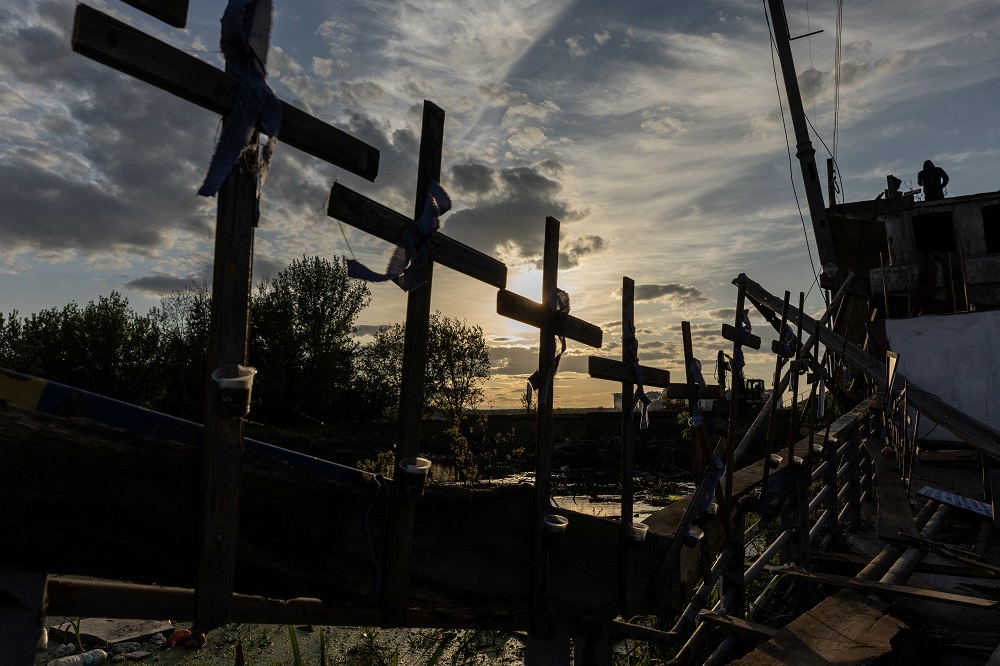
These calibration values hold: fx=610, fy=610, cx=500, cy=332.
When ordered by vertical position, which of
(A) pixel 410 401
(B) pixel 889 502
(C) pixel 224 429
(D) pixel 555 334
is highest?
(D) pixel 555 334

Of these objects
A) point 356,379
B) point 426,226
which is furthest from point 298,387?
point 426,226

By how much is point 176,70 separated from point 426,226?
38.1 inches

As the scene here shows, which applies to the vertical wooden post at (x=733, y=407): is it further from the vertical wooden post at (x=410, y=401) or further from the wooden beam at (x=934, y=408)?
the vertical wooden post at (x=410, y=401)

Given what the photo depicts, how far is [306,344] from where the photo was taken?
32719 mm

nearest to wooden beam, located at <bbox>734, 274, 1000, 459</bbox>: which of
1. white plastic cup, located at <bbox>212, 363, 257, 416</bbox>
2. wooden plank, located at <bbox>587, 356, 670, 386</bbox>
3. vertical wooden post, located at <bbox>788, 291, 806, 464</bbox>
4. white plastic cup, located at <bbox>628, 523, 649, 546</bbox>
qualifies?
vertical wooden post, located at <bbox>788, 291, 806, 464</bbox>

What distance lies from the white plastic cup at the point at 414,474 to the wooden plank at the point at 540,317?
0.91m

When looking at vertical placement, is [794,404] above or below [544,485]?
above

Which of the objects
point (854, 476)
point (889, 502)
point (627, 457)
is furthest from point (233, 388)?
point (854, 476)

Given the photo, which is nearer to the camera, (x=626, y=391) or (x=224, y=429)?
(x=224, y=429)

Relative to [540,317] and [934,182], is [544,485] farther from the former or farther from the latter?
[934,182]

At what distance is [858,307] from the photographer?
18.4 m

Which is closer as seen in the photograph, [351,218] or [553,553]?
[351,218]

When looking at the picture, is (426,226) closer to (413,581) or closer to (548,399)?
(548,399)

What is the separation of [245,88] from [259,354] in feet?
104
